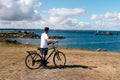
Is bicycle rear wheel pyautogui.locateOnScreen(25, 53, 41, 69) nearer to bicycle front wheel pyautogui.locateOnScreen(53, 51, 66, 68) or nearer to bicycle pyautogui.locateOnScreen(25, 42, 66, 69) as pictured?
bicycle pyautogui.locateOnScreen(25, 42, 66, 69)

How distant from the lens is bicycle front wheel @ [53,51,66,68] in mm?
17141

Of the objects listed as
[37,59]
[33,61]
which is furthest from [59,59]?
[33,61]

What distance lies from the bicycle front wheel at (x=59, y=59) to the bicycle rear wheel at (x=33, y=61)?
106 centimetres

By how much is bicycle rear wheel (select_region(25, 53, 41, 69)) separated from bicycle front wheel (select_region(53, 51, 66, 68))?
1062 mm

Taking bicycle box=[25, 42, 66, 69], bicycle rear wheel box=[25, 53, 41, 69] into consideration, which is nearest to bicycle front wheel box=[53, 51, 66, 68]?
bicycle box=[25, 42, 66, 69]

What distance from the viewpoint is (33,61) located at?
16688 millimetres

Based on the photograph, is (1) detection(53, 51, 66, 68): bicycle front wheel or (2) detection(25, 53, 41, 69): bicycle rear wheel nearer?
(2) detection(25, 53, 41, 69): bicycle rear wheel

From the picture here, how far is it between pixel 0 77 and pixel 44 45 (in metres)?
3.58

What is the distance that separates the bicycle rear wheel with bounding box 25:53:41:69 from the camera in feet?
54.8

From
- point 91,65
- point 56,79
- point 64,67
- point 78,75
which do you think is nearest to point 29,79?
point 56,79

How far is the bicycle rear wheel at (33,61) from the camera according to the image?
16.7 meters

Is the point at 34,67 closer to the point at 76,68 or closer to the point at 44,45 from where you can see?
the point at 44,45

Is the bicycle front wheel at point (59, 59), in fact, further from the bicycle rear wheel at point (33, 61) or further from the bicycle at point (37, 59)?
the bicycle rear wheel at point (33, 61)

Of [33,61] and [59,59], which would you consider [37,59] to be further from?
[59,59]
